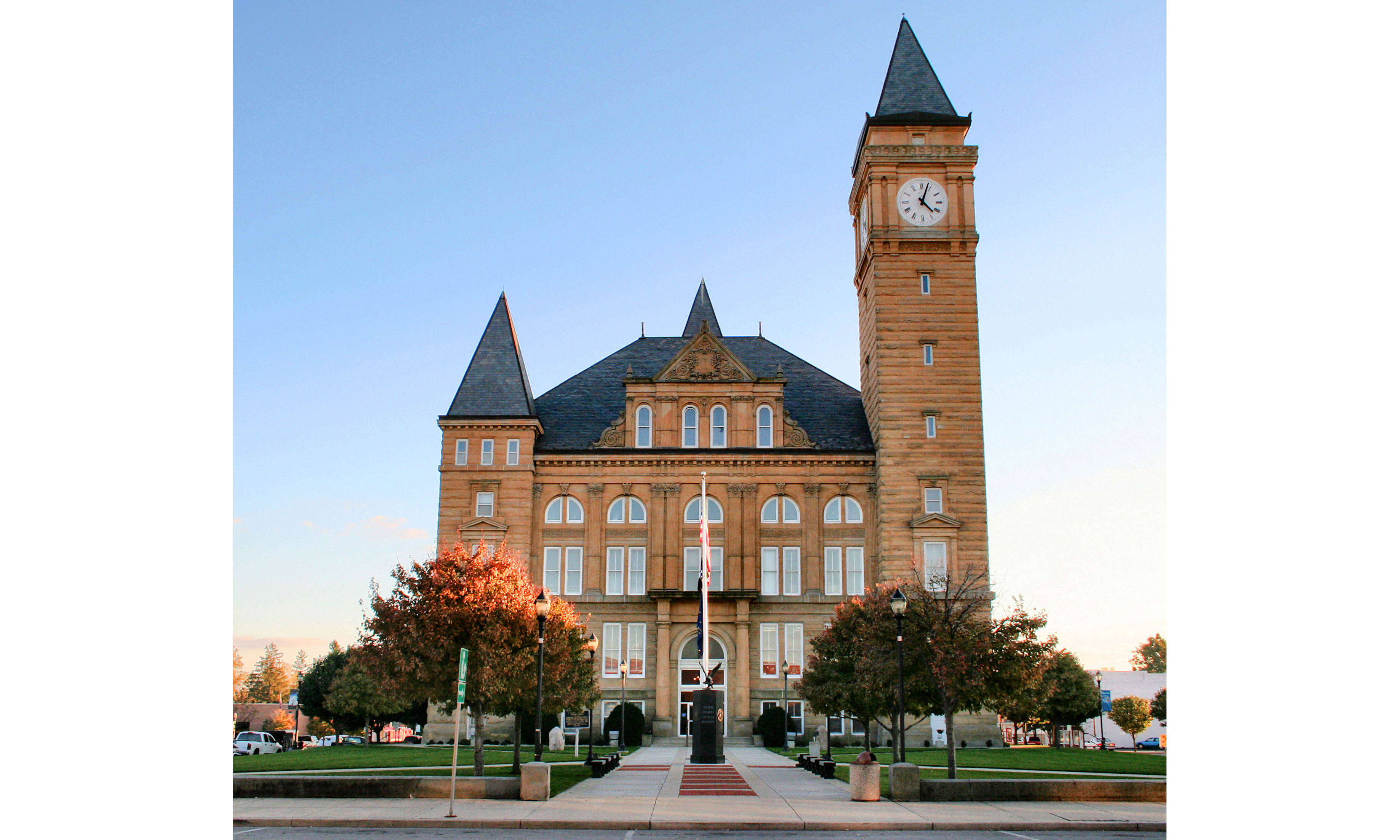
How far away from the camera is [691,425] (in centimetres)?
6047

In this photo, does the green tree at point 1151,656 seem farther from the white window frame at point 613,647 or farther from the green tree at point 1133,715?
the white window frame at point 613,647

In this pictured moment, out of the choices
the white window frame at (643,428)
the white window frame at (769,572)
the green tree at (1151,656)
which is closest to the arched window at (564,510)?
the white window frame at (643,428)

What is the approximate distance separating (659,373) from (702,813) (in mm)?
41275

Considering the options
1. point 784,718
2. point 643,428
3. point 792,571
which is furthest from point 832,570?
point 643,428

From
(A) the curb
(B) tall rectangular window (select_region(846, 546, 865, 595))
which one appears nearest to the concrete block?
(A) the curb

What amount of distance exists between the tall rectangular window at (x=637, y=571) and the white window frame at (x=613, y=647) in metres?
1.98

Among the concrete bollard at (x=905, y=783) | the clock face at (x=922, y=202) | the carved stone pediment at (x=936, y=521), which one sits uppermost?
the clock face at (x=922, y=202)

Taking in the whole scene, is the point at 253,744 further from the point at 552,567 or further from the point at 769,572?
the point at 769,572

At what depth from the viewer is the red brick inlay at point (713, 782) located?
25656 mm

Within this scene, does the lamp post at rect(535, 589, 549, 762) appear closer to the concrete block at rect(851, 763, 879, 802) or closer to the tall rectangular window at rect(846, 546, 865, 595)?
the concrete block at rect(851, 763, 879, 802)

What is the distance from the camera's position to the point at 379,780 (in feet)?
78.5
